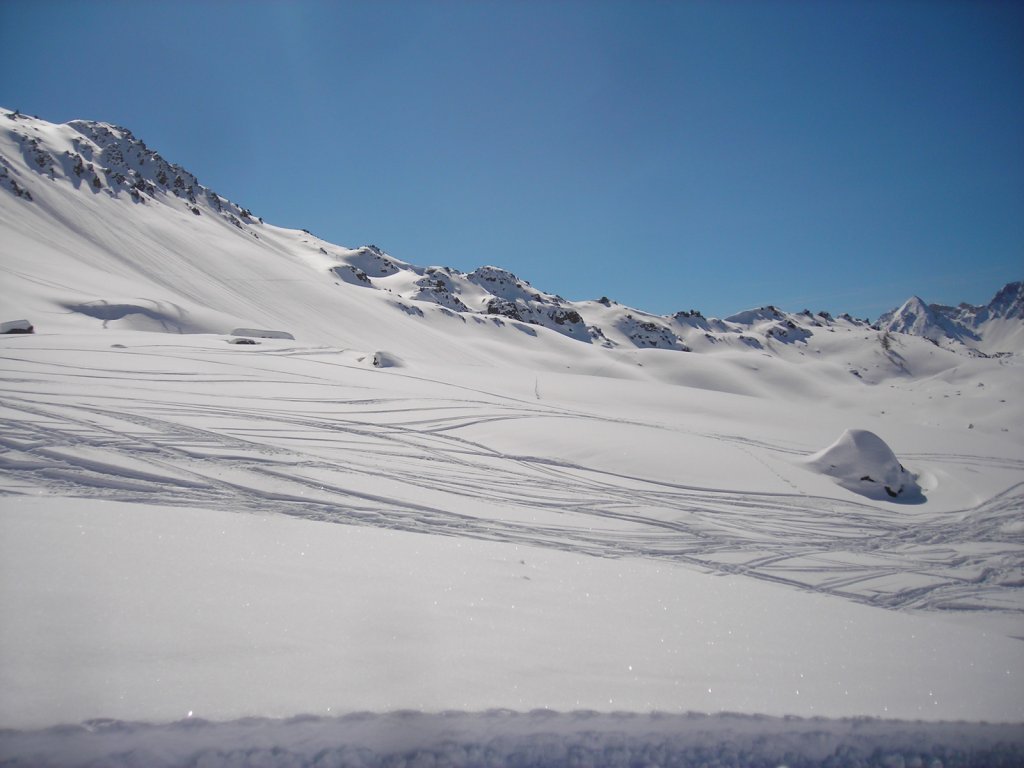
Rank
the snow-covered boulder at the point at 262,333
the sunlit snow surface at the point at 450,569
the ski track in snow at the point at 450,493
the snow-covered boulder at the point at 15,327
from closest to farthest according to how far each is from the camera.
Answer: the sunlit snow surface at the point at 450,569, the ski track in snow at the point at 450,493, the snow-covered boulder at the point at 15,327, the snow-covered boulder at the point at 262,333

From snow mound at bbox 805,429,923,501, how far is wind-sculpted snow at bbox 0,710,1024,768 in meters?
5.99

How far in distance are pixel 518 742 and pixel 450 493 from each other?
3.84 metres

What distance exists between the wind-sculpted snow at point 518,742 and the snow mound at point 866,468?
5.99 metres

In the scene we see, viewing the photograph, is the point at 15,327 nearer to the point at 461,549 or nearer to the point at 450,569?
the point at 461,549

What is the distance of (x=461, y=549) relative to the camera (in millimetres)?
4469

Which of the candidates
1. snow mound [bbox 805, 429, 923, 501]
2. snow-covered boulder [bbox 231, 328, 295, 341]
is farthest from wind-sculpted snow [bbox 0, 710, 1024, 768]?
snow-covered boulder [bbox 231, 328, 295, 341]

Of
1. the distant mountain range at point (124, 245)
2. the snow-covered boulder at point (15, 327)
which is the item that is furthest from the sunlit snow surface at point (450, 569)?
the distant mountain range at point (124, 245)

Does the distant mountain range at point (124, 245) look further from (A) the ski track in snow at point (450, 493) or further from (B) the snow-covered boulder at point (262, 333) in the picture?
(A) the ski track in snow at point (450, 493)

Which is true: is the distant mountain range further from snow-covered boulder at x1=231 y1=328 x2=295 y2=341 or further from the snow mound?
the snow mound

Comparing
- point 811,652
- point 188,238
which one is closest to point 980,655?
point 811,652

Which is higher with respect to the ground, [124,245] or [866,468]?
[124,245]

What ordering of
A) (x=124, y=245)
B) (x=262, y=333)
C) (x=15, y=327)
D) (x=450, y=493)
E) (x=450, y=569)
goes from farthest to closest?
1. (x=124, y=245)
2. (x=262, y=333)
3. (x=15, y=327)
4. (x=450, y=493)
5. (x=450, y=569)

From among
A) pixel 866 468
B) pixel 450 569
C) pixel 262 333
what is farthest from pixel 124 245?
pixel 866 468

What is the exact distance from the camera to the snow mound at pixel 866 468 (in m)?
8.03
